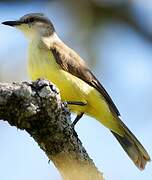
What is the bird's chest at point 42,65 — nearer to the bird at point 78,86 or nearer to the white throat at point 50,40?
the bird at point 78,86

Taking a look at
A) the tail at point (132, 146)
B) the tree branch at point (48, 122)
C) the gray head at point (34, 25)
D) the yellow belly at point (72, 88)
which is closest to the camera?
the tree branch at point (48, 122)

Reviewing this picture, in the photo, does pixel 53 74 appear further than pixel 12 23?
No

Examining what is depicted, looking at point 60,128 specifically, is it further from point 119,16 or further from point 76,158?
point 119,16

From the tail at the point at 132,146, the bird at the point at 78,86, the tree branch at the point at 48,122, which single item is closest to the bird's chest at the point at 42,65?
the bird at the point at 78,86

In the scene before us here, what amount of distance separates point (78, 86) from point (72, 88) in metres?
0.08

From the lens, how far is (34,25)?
5375 mm

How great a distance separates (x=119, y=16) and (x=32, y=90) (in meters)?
0.57

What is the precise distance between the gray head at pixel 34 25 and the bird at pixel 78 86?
11.5 inches

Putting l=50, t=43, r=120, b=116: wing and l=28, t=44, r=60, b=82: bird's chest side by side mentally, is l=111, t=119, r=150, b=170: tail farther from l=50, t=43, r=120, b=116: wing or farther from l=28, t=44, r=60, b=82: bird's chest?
l=28, t=44, r=60, b=82: bird's chest

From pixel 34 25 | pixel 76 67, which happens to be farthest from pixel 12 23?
pixel 76 67

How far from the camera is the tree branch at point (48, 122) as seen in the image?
2.14m

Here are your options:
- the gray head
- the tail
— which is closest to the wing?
the tail

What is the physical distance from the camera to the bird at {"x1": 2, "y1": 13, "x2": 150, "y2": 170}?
4.38m

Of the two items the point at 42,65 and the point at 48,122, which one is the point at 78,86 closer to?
the point at 42,65
